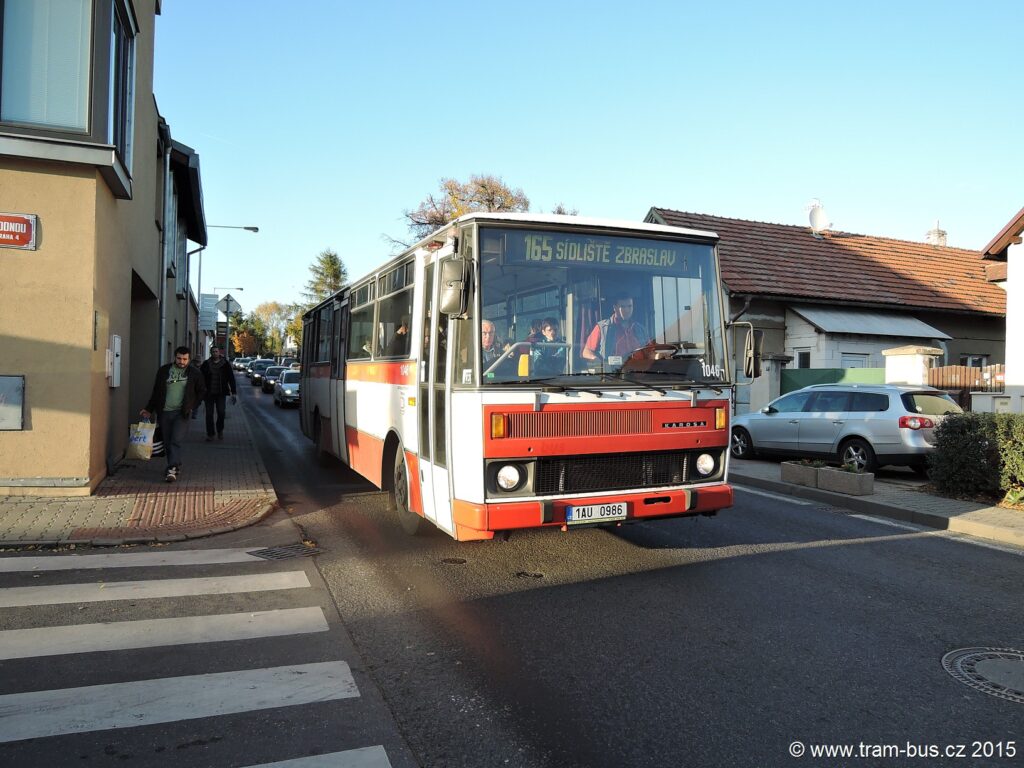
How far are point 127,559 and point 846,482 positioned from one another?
8624 millimetres

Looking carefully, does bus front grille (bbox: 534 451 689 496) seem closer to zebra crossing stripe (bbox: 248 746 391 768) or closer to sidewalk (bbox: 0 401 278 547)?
zebra crossing stripe (bbox: 248 746 391 768)

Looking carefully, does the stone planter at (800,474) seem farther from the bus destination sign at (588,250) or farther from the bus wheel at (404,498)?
the bus wheel at (404,498)

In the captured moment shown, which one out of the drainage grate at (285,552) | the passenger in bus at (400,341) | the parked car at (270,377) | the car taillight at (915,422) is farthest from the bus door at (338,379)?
the parked car at (270,377)

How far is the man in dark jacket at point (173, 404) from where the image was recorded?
10086mm

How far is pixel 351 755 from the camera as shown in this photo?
129 inches

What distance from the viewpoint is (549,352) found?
583 centimetres

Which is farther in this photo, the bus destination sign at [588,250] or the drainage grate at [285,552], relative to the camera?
the drainage grate at [285,552]

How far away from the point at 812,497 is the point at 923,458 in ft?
8.49

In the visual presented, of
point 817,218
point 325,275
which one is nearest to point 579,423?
point 817,218

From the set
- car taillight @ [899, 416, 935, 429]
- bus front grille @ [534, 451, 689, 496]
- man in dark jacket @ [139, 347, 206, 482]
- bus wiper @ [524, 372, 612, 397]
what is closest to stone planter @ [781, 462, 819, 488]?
car taillight @ [899, 416, 935, 429]

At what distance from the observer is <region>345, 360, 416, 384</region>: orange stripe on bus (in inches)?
279

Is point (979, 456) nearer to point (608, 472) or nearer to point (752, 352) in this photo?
point (752, 352)

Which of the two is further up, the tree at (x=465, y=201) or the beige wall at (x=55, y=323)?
the tree at (x=465, y=201)

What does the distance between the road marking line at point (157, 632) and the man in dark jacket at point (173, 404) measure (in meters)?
5.54
